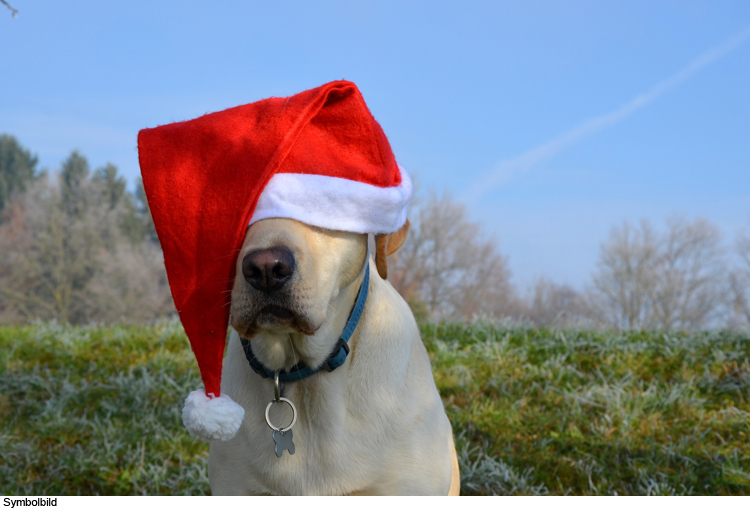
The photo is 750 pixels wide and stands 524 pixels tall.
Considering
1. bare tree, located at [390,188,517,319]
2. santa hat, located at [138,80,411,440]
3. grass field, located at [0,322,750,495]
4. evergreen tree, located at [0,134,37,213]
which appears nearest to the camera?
santa hat, located at [138,80,411,440]

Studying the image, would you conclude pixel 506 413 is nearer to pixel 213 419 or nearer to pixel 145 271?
pixel 213 419

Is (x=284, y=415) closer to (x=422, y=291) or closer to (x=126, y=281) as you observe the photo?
(x=422, y=291)

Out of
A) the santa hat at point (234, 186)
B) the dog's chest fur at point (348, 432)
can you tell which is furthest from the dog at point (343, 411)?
the santa hat at point (234, 186)

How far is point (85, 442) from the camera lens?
15.0 ft

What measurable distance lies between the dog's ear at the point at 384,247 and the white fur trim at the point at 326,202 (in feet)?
0.23

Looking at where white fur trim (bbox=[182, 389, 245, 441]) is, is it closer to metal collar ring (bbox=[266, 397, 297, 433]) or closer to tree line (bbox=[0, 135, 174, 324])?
metal collar ring (bbox=[266, 397, 297, 433])

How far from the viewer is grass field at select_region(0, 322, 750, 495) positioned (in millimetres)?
3973

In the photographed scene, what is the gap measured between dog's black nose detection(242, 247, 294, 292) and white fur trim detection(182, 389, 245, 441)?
20.8 inches

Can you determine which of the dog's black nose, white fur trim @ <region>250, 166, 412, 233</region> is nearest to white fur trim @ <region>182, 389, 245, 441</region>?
the dog's black nose

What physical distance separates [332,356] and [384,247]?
19.1 inches

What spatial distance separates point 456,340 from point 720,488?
267cm

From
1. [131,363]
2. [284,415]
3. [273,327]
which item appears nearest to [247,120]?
[273,327]

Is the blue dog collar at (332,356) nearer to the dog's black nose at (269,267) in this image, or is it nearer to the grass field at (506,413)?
the dog's black nose at (269,267)

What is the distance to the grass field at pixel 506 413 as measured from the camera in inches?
156
